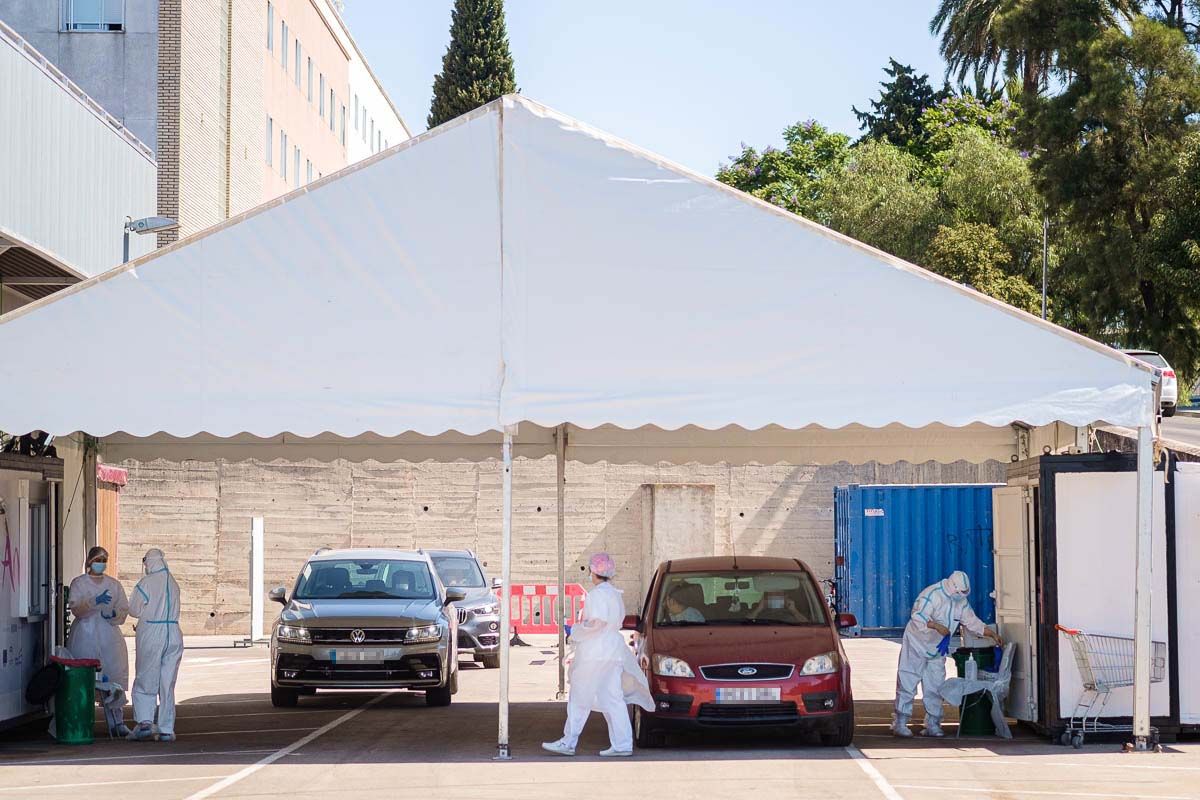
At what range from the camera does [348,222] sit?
1367cm

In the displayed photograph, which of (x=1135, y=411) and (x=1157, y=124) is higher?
(x=1157, y=124)

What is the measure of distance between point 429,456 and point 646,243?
632 cm

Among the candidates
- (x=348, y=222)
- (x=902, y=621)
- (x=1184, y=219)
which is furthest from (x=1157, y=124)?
(x=348, y=222)

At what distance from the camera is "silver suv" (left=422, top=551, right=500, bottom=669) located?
2402 centimetres

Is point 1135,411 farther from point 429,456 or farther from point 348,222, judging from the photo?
point 429,456

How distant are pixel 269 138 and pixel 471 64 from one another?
2446cm

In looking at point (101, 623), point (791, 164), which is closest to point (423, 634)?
point (101, 623)

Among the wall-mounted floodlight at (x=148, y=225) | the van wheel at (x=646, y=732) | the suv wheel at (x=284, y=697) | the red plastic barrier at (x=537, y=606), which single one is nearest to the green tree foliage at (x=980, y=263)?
the red plastic barrier at (x=537, y=606)

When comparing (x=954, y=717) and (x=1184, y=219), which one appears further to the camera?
(x=1184, y=219)

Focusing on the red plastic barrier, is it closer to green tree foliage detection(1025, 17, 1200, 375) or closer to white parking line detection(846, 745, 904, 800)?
green tree foliage detection(1025, 17, 1200, 375)

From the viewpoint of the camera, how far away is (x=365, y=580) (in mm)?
19172

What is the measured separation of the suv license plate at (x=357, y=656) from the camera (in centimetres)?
1748

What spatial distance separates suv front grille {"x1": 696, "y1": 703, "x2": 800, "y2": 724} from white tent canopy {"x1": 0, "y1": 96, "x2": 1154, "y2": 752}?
5.65ft

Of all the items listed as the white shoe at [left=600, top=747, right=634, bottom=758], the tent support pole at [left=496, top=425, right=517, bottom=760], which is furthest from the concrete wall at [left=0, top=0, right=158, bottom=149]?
the white shoe at [left=600, top=747, right=634, bottom=758]
